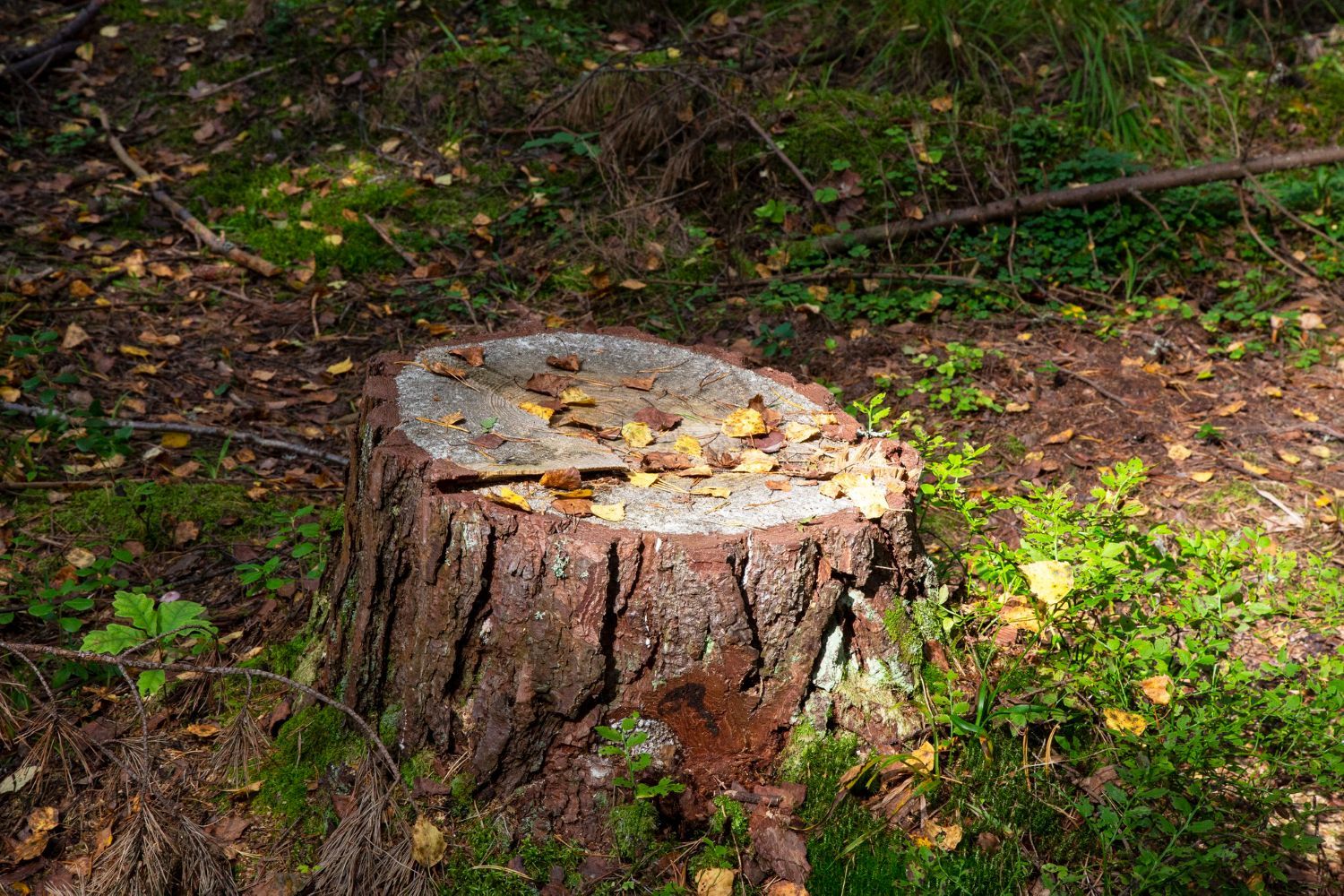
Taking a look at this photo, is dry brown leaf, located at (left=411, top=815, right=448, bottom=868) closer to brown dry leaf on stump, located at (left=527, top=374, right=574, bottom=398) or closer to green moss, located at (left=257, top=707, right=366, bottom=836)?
green moss, located at (left=257, top=707, right=366, bottom=836)

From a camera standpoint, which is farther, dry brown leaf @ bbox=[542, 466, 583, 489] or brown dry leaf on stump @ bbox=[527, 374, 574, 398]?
brown dry leaf on stump @ bbox=[527, 374, 574, 398]

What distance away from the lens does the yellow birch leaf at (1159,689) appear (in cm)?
233

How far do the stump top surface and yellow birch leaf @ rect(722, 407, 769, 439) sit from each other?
0.02 m

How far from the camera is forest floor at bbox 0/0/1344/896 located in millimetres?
2258

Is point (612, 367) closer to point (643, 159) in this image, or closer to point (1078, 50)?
point (643, 159)

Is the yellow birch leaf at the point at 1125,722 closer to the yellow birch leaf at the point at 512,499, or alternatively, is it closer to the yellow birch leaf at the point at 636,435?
the yellow birch leaf at the point at 636,435

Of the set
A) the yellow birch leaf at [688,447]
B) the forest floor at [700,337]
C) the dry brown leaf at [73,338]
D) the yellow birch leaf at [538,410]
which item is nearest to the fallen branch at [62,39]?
the forest floor at [700,337]

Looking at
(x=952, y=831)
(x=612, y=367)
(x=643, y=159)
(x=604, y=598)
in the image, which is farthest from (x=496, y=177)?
(x=952, y=831)

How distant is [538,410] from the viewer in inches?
104

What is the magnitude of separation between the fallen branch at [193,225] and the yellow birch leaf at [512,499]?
3.39 metres

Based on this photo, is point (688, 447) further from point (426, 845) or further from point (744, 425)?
point (426, 845)

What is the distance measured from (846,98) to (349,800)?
4706mm

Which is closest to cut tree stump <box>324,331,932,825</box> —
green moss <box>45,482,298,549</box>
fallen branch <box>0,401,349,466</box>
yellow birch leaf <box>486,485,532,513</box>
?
yellow birch leaf <box>486,485,532,513</box>

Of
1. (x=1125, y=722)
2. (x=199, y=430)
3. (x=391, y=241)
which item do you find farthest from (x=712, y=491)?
(x=391, y=241)
